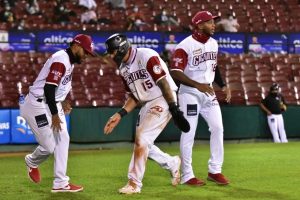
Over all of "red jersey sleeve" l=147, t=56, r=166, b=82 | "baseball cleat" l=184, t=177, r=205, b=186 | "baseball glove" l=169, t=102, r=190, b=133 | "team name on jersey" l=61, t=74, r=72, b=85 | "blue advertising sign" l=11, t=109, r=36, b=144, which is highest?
"red jersey sleeve" l=147, t=56, r=166, b=82

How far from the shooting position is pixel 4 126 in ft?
52.1

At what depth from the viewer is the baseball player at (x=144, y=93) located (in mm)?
7672

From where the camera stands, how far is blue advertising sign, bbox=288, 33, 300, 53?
22.5 metres

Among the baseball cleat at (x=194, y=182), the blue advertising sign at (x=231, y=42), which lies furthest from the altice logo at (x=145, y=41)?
the baseball cleat at (x=194, y=182)

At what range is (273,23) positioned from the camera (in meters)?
25.2

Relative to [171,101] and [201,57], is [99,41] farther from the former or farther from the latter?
[171,101]

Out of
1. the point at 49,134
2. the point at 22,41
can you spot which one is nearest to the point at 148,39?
the point at 22,41

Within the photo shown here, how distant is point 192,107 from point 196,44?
2.80ft

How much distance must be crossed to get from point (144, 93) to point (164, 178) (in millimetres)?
2019

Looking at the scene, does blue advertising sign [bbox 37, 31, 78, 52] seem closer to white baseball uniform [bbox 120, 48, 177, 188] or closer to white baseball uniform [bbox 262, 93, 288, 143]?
white baseball uniform [bbox 262, 93, 288, 143]

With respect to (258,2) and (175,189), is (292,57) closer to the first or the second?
(258,2)

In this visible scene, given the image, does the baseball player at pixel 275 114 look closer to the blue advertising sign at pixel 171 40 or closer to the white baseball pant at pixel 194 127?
the blue advertising sign at pixel 171 40

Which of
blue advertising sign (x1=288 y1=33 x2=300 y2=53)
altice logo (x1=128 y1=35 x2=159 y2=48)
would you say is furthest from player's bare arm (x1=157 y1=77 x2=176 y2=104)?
blue advertising sign (x1=288 y1=33 x2=300 y2=53)

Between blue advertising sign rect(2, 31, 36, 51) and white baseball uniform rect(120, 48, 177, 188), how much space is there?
12.2 m
